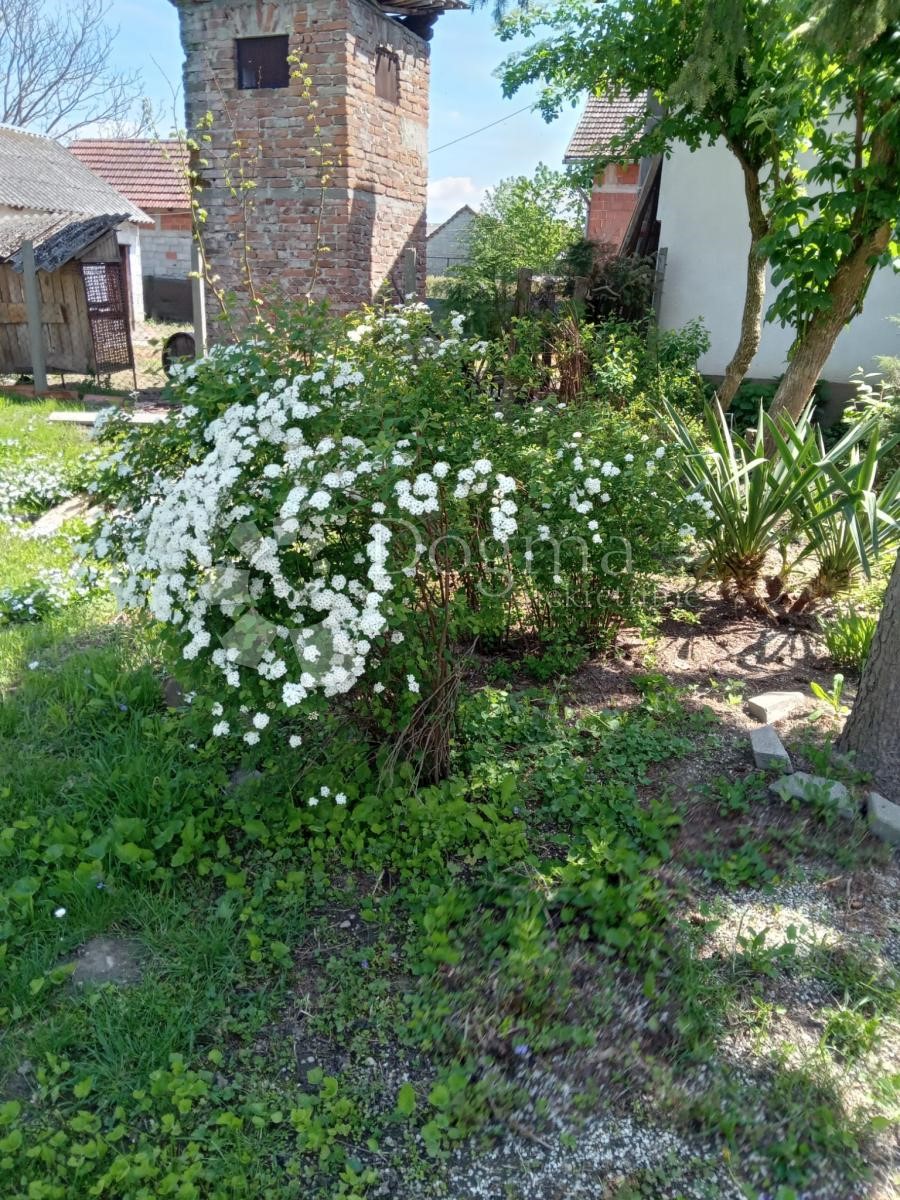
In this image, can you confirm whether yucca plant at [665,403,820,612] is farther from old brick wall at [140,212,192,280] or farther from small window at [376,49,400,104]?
old brick wall at [140,212,192,280]

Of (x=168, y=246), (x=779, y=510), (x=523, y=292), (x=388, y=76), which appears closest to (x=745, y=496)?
(x=779, y=510)

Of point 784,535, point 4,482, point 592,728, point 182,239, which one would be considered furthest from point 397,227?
point 182,239

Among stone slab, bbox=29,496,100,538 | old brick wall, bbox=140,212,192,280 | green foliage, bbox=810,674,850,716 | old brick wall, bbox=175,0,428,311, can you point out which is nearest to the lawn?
green foliage, bbox=810,674,850,716

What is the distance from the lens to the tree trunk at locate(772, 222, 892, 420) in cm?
468

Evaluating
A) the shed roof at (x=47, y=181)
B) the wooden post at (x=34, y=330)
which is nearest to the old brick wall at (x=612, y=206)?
the shed roof at (x=47, y=181)

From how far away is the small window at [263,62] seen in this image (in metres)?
8.20

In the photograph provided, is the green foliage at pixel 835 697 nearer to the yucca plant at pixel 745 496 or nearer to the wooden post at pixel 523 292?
the yucca plant at pixel 745 496

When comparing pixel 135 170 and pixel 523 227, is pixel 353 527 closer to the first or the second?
pixel 523 227

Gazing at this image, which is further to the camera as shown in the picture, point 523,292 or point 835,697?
point 523,292

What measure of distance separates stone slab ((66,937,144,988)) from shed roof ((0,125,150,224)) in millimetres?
14660

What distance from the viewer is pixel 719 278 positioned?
9.33m

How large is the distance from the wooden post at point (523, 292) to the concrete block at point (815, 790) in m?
6.73

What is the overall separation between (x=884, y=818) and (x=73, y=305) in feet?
38.2

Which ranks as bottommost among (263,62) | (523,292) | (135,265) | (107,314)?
(107,314)
